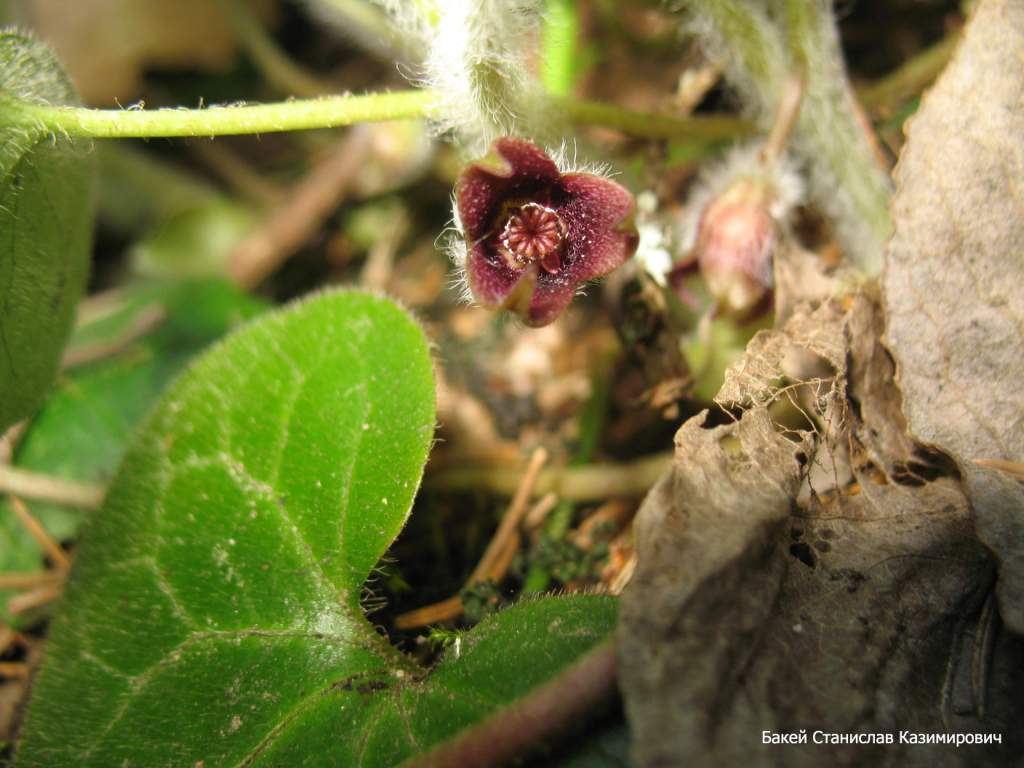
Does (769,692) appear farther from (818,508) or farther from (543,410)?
(543,410)

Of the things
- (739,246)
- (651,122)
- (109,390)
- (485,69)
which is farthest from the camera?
(109,390)

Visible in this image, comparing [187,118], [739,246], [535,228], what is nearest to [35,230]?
[187,118]

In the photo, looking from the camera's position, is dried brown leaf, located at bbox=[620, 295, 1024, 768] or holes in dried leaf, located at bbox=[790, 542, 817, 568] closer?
dried brown leaf, located at bbox=[620, 295, 1024, 768]

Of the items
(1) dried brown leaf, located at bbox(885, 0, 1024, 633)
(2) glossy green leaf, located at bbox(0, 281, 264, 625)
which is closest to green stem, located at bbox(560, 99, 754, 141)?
(1) dried brown leaf, located at bbox(885, 0, 1024, 633)

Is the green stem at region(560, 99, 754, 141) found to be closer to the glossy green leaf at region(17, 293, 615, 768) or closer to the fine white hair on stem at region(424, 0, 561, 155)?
the fine white hair on stem at region(424, 0, 561, 155)

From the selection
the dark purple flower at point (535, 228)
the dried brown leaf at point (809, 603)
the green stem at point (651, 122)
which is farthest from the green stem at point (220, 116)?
the dried brown leaf at point (809, 603)

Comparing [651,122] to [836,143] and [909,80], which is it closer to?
[836,143]
